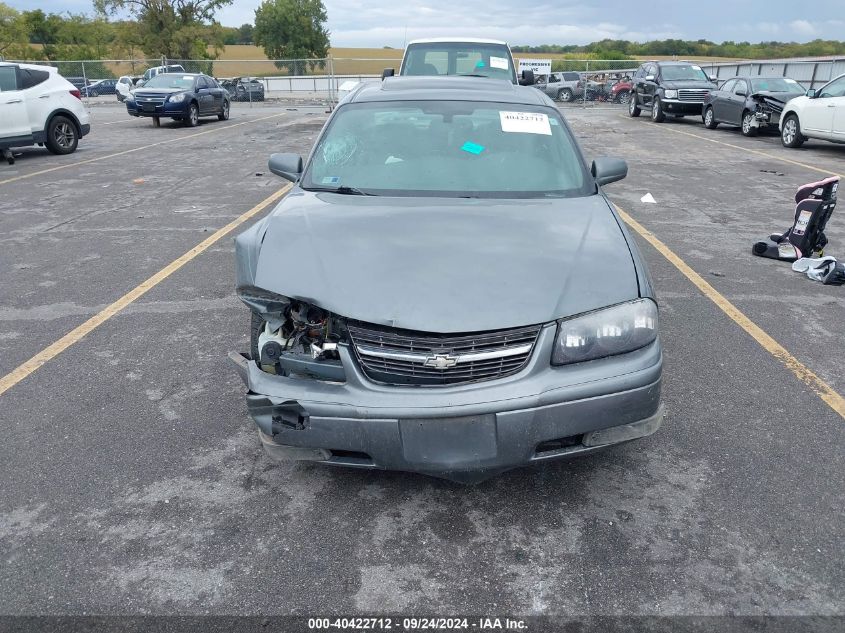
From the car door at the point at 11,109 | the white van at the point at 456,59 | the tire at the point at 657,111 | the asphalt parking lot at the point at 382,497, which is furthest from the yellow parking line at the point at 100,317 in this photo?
the tire at the point at 657,111

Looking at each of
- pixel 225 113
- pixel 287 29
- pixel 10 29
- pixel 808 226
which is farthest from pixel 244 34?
pixel 808 226

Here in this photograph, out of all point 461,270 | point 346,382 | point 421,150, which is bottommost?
point 346,382

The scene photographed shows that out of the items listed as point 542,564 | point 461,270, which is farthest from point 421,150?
point 542,564

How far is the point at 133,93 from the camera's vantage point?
20266 mm

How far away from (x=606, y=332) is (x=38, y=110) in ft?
45.5

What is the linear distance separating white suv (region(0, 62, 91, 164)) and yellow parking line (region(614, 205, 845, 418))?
11.7m

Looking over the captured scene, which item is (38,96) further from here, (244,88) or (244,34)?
(244,34)

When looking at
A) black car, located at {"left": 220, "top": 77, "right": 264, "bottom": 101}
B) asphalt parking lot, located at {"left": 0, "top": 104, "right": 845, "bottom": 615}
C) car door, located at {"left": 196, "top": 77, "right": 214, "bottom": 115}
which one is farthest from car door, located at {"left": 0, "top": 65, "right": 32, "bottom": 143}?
black car, located at {"left": 220, "top": 77, "right": 264, "bottom": 101}

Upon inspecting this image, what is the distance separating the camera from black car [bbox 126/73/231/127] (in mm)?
20141

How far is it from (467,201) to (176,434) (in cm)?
194

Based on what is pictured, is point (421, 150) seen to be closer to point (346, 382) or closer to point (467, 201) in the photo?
point (467, 201)

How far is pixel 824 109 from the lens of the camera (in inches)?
543

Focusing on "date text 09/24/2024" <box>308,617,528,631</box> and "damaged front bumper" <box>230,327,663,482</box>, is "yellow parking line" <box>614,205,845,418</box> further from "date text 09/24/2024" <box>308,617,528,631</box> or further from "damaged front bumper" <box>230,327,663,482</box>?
"date text 09/24/2024" <box>308,617,528,631</box>

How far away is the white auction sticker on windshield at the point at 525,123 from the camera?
4.22m
